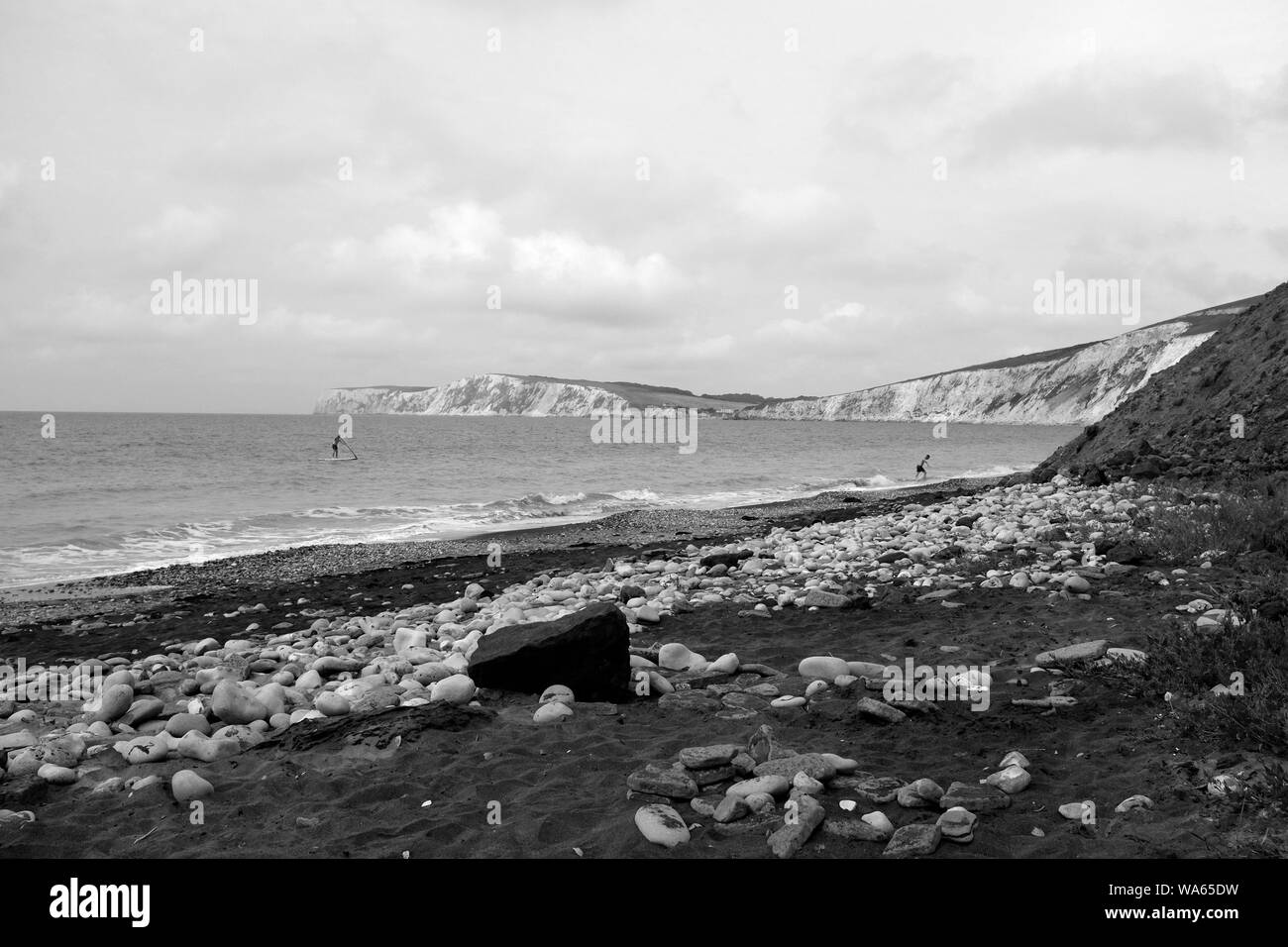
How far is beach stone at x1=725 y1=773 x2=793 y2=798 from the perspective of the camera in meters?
3.93

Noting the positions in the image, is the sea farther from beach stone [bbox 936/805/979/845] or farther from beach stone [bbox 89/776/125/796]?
beach stone [bbox 936/805/979/845]

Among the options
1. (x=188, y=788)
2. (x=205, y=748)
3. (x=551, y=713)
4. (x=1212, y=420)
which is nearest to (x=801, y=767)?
(x=551, y=713)

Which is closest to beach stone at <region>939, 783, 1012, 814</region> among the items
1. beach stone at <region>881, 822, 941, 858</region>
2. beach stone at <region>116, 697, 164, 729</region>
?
beach stone at <region>881, 822, 941, 858</region>

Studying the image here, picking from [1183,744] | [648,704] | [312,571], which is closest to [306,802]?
[648,704]

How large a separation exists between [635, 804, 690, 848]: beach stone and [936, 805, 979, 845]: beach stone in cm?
111

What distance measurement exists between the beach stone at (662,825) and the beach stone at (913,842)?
0.87 m

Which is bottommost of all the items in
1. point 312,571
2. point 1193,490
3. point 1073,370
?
point 312,571

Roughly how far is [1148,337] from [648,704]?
150791 mm

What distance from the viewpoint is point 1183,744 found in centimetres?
414

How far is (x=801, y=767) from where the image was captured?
4.14 m

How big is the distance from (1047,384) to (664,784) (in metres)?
160

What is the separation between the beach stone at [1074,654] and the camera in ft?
18.5
